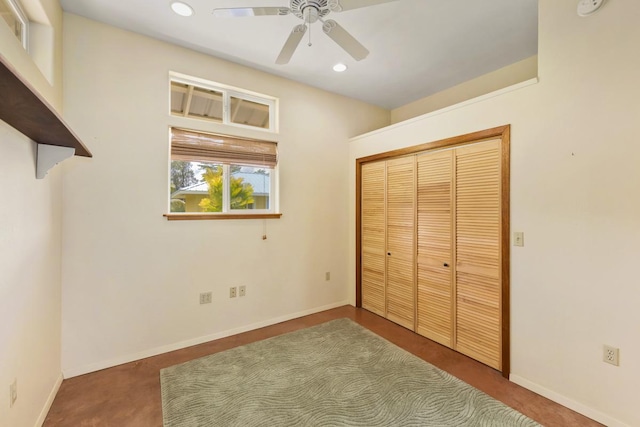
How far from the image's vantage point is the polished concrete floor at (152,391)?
6.00 feet

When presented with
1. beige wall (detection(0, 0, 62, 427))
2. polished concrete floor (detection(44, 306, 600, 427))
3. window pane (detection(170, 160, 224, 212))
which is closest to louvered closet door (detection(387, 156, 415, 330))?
polished concrete floor (detection(44, 306, 600, 427))

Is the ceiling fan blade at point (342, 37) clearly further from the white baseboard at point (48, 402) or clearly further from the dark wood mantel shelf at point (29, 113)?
the white baseboard at point (48, 402)

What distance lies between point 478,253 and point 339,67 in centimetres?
235

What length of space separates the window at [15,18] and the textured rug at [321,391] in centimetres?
256

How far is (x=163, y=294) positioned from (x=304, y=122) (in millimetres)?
2447

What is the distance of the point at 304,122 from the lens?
3.51m

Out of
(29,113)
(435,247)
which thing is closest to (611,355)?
(435,247)

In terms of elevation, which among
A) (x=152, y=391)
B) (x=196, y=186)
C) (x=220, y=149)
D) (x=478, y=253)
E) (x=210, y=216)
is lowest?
(x=152, y=391)

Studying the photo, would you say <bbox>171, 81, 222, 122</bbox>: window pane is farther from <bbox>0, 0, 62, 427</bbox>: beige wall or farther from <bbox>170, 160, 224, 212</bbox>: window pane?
<bbox>0, 0, 62, 427</bbox>: beige wall

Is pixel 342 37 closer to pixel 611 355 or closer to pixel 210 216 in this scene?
pixel 210 216

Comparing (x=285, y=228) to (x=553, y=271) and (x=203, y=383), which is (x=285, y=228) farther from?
(x=553, y=271)

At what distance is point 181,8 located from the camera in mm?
2180

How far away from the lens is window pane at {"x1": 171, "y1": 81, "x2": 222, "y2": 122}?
2820mm

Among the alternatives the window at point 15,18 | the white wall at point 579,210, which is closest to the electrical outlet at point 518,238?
the white wall at point 579,210
